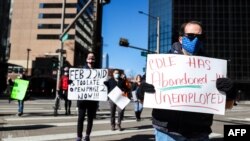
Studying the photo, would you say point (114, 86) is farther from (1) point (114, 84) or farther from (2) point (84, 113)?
(2) point (84, 113)

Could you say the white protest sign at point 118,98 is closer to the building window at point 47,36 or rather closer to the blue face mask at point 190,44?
the blue face mask at point 190,44

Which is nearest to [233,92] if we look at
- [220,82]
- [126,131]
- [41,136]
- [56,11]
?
[220,82]

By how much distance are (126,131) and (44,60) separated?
78.1 metres

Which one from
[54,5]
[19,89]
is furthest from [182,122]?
[54,5]

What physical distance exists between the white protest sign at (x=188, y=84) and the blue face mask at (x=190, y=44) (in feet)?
0.21

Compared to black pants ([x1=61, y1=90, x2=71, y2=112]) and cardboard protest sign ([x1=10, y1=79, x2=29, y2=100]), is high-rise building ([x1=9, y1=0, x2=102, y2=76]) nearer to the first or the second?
black pants ([x1=61, y1=90, x2=71, y2=112])

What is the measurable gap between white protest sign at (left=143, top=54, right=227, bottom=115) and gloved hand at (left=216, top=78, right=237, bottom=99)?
7cm

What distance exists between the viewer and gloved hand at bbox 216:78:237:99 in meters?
3.58

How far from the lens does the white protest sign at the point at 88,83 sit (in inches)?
367

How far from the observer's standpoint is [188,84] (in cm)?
378

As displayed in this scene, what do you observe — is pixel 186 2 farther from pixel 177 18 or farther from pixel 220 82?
pixel 220 82

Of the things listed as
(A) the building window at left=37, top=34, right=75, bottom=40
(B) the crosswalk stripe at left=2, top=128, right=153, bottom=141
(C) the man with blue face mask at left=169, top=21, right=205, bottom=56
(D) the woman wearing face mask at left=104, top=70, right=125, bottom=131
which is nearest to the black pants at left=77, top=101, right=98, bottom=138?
(B) the crosswalk stripe at left=2, top=128, right=153, bottom=141

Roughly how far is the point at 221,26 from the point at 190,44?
88723mm

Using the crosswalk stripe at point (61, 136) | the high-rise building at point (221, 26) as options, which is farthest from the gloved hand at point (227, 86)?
the high-rise building at point (221, 26)
